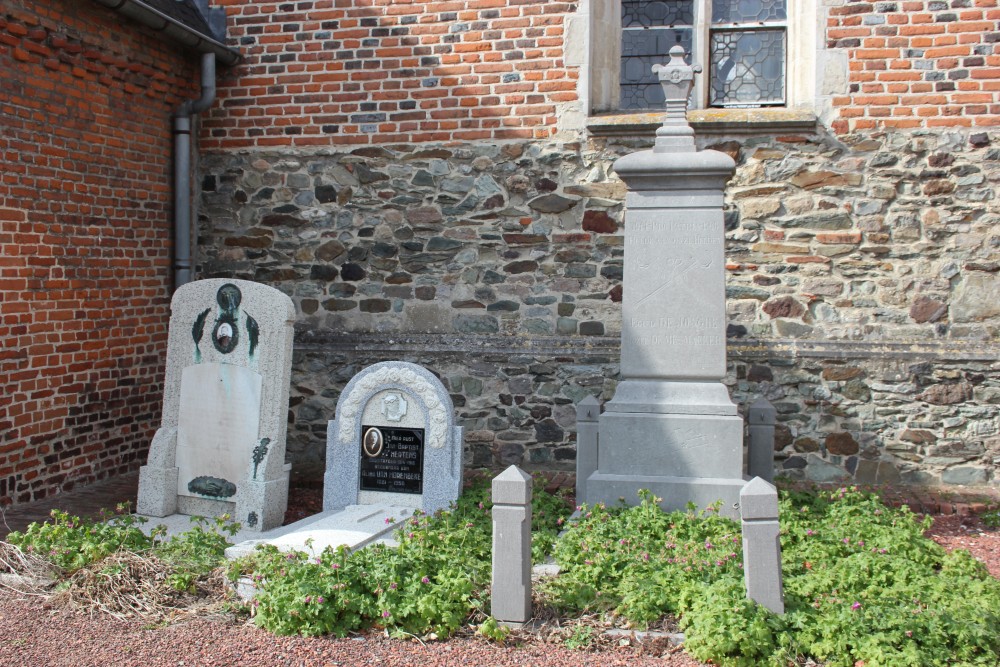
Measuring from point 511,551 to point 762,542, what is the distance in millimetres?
1209

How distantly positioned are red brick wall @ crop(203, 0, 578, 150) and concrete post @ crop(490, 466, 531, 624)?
456cm

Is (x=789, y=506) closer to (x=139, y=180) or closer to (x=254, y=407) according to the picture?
(x=254, y=407)

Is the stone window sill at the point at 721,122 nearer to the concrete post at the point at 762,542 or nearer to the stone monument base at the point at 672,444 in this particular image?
the stone monument base at the point at 672,444

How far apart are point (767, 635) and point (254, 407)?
4.05 m

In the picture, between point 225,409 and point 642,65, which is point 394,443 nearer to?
point 225,409

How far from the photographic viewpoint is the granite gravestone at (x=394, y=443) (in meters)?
6.79

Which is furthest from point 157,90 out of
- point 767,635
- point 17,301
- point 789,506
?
point 767,635

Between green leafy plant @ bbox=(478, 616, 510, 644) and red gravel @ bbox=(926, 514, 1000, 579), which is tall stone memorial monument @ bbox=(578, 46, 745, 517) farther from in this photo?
green leafy plant @ bbox=(478, 616, 510, 644)

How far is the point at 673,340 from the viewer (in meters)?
6.44

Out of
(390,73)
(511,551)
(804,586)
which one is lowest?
Result: (804,586)

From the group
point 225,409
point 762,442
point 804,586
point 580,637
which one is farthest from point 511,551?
point 762,442

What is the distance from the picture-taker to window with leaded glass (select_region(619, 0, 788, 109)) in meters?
8.52

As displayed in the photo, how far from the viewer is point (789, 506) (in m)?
6.25

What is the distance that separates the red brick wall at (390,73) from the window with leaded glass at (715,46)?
738 mm
